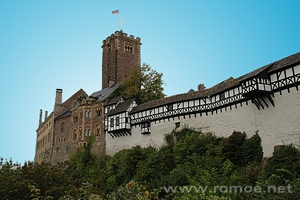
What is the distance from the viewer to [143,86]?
43.8 m

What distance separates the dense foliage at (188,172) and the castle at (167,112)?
136 centimetres

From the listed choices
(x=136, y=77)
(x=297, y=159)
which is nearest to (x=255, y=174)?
(x=297, y=159)

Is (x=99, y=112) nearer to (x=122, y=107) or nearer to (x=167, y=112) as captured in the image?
(x=122, y=107)

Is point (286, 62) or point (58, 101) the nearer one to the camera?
point (286, 62)

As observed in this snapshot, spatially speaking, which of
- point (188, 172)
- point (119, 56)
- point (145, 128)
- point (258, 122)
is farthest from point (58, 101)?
point (258, 122)

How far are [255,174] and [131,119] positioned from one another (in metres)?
18.8

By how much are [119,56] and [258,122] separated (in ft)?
117

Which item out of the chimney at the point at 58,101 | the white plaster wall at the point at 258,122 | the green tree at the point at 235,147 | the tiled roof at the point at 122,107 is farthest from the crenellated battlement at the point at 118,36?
the green tree at the point at 235,147

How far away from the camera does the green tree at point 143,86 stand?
42.7m

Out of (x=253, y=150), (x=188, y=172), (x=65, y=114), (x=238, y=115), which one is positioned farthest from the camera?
(x=65, y=114)

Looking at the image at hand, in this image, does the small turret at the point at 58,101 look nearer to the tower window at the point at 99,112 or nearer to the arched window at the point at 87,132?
the arched window at the point at 87,132

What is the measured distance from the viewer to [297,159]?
2006 cm

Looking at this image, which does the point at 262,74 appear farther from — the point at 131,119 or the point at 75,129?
the point at 75,129

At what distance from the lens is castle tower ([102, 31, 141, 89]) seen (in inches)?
2201
